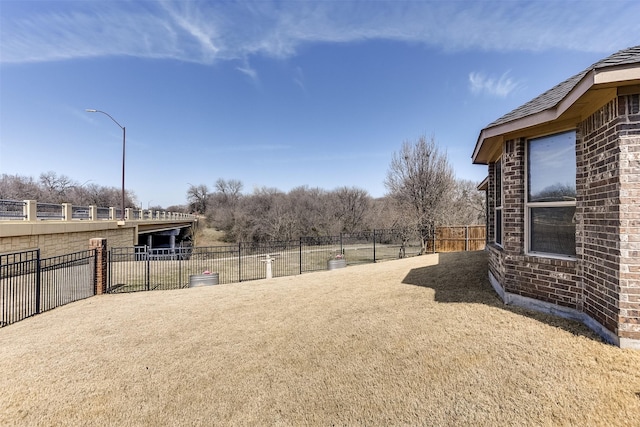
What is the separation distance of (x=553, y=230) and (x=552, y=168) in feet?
3.22

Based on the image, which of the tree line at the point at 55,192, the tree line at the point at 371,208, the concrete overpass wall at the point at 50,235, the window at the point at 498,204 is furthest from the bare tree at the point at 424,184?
the tree line at the point at 55,192

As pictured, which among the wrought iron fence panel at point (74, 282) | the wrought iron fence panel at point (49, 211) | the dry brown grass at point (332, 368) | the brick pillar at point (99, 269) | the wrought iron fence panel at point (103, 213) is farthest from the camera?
the wrought iron fence panel at point (103, 213)

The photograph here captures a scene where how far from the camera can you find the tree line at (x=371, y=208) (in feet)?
63.5

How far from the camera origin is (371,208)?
45.2 m

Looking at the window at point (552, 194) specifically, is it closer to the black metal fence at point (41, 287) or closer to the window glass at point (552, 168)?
the window glass at point (552, 168)

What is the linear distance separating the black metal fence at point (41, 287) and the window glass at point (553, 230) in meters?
10.1

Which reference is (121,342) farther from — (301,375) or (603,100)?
(603,100)

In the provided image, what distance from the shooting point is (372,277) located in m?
8.28

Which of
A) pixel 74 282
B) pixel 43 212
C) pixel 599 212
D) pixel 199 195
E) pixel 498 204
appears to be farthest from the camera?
pixel 199 195

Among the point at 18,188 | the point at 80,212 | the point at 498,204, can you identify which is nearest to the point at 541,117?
the point at 498,204

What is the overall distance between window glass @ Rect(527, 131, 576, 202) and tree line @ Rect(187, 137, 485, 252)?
13259 millimetres

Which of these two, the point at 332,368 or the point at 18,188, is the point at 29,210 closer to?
the point at 332,368

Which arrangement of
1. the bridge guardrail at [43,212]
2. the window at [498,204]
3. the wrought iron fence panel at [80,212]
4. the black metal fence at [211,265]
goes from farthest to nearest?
the wrought iron fence panel at [80,212] → the black metal fence at [211,265] → the bridge guardrail at [43,212] → the window at [498,204]

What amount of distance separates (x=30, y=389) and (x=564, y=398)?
580cm
